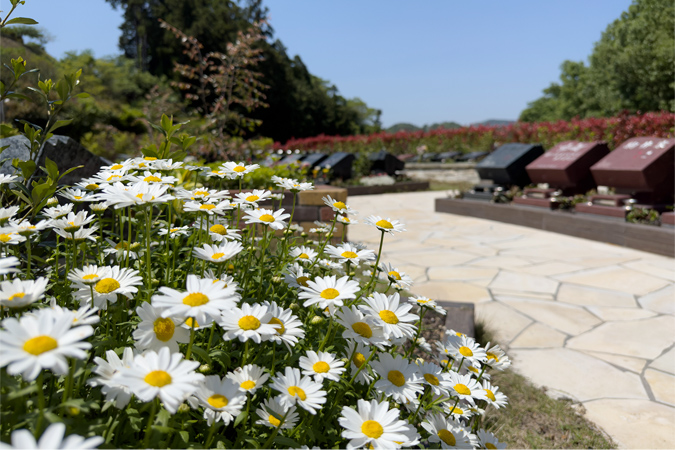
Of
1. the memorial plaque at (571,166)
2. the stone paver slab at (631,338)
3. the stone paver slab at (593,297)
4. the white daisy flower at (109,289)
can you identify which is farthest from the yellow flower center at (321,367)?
the memorial plaque at (571,166)

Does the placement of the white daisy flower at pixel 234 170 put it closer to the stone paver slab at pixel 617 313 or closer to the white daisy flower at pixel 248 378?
the white daisy flower at pixel 248 378

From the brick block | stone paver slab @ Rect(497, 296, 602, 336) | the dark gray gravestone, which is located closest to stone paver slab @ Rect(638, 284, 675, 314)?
stone paver slab @ Rect(497, 296, 602, 336)

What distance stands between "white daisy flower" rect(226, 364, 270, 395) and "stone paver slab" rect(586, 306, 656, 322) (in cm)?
317

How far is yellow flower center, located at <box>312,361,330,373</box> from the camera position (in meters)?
0.92

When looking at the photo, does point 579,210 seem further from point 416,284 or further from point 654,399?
point 654,399

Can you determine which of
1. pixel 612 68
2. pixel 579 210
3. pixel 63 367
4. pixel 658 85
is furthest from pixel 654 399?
pixel 612 68

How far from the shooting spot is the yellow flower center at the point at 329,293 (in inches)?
39.8

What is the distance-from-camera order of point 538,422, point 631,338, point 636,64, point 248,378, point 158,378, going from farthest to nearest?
point 636,64 < point 631,338 < point 538,422 < point 248,378 < point 158,378

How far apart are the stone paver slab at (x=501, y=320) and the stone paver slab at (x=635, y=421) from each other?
71cm

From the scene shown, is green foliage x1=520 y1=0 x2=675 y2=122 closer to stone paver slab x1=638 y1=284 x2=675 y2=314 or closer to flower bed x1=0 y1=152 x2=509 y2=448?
stone paver slab x1=638 y1=284 x2=675 y2=314

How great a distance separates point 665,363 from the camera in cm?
255

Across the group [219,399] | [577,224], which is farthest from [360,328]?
[577,224]

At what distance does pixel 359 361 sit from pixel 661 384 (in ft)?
7.22

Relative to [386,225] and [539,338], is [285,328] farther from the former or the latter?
[539,338]
